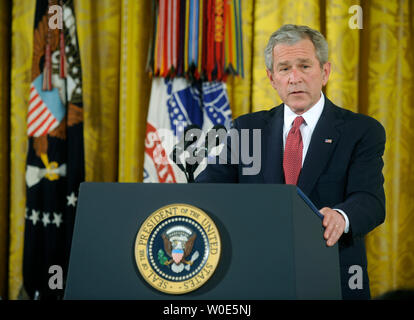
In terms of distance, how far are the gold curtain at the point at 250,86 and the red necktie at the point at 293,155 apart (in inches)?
45.1

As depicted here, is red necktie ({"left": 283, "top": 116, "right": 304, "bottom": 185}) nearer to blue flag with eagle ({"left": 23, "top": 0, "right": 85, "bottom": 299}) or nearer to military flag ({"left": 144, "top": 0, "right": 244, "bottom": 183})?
military flag ({"left": 144, "top": 0, "right": 244, "bottom": 183})

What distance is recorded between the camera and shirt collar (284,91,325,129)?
64.5 inches

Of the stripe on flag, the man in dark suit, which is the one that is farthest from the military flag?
the man in dark suit

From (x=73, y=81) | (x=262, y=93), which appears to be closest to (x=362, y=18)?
(x=262, y=93)

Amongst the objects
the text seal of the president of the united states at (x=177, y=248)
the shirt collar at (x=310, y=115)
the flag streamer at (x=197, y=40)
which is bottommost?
the text seal of the president of the united states at (x=177, y=248)

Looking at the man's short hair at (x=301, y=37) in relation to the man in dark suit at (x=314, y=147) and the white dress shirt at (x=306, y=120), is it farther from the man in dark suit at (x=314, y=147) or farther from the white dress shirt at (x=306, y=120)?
the white dress shirt at (x=306, y=120)

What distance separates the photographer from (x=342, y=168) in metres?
1.49

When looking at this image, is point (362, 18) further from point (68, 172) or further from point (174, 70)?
point (68, 172)

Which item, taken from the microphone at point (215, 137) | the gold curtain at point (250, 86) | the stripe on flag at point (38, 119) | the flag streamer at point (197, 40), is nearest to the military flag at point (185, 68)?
the flag streamer at point (197, 40)

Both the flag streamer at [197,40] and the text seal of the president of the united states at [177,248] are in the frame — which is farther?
the flag streamer at [197,40]

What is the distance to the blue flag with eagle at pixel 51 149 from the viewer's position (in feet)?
8.80

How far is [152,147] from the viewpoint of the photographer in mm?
2717

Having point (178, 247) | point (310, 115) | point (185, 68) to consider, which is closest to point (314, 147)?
point (310, 115)
